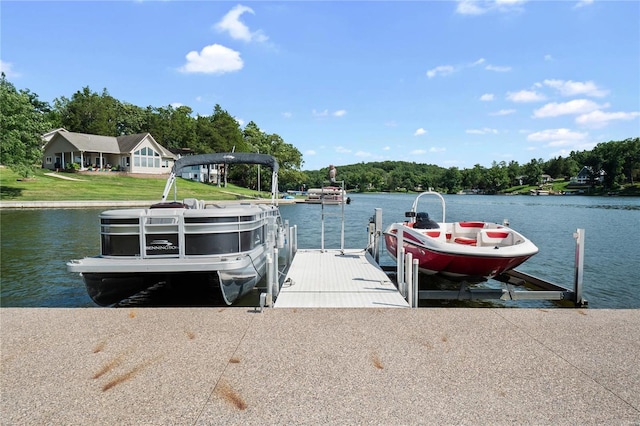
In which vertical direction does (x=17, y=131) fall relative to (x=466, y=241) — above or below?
above

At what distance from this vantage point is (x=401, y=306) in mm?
6633

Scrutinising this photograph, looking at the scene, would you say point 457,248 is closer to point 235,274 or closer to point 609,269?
point 235,274

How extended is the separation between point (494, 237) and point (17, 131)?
137ft

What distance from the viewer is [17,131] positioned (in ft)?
122

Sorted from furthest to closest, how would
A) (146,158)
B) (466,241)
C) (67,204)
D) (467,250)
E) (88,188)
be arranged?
(146,158) → (88,188) → (67,204) → (466,241) → (467,250)

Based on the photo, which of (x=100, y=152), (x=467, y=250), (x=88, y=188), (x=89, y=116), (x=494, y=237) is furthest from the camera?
(x=89, y=116)

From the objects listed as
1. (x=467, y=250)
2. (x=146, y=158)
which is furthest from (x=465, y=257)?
(x=146, y=158)

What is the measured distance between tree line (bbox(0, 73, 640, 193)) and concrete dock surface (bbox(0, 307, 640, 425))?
1002 centimetres

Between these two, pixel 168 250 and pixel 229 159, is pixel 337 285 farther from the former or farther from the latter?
pixel 229 159

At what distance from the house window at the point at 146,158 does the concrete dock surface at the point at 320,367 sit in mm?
55479

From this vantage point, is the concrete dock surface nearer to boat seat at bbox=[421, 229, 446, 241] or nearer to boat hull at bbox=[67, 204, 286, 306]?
boat hull at bbox=[67, 204, 286, 306]

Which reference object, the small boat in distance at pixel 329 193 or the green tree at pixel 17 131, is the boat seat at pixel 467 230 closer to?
the small boat in distance at pixel 329 193

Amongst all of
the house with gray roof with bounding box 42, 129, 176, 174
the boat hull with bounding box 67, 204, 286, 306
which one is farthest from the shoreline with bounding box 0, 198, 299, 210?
the boat hull with bounding box 67, 204, 286, 306

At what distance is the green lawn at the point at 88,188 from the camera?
3806 centimetres
